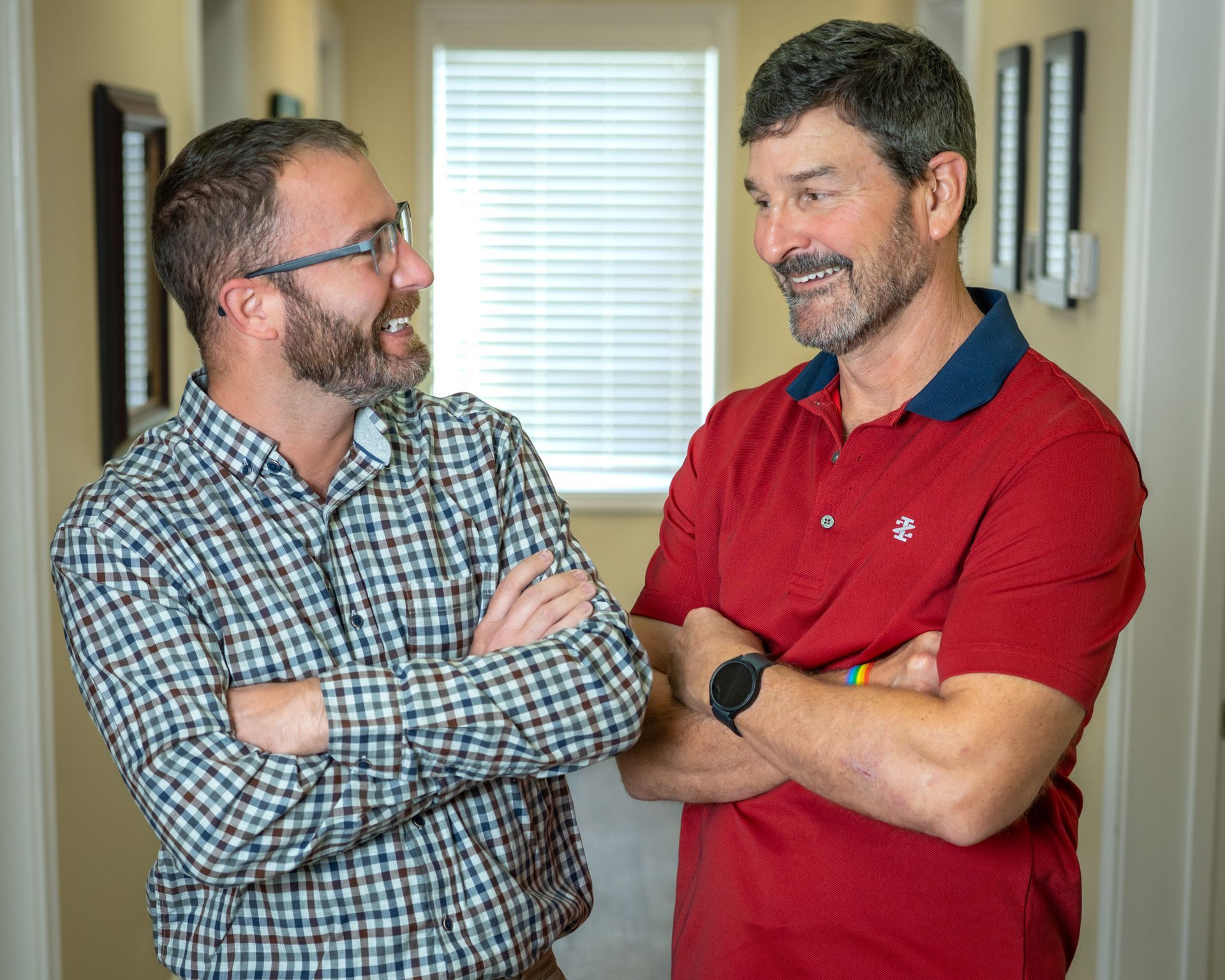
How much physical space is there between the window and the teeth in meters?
3.93

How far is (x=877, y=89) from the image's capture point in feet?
4.54

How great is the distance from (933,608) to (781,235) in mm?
444

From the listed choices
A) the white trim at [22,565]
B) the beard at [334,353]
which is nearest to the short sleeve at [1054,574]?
the beard at [334,353]

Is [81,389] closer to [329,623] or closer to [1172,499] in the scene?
[329,623]

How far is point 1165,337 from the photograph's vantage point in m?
2.22

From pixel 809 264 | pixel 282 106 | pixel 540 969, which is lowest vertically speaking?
pixel 540 969

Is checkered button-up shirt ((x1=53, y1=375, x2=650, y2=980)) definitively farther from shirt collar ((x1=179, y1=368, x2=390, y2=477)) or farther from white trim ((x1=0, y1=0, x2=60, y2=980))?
white trim ((x1=0, y1=0, x2=60, y2=980))

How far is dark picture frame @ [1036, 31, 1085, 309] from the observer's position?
9.16 feet

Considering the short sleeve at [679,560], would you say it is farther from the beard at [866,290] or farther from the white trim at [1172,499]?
the white trim at [1172,499]

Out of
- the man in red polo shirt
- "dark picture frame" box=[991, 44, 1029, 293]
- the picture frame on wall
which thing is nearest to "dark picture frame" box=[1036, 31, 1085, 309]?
"dark picture frame" box=[991, 44, 1029, 293]

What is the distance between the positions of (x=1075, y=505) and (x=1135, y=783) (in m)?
1.28

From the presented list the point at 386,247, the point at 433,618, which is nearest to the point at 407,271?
the point at 386,247

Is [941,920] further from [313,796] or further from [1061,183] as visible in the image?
[1061,183]

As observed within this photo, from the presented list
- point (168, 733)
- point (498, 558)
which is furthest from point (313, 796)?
point (498, 558)
